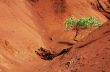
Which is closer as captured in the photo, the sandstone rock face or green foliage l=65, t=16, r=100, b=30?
the sandstone rock face

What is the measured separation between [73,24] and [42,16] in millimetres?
7766

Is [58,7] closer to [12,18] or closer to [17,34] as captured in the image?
[12,18]

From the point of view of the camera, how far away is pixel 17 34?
2739 cm

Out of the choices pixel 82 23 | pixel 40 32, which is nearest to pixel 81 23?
pixel 82 23

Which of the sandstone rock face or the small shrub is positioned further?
the small shrub

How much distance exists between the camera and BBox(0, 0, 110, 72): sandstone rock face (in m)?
13.8

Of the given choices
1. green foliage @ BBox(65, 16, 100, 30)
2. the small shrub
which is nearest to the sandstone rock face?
the small shrub

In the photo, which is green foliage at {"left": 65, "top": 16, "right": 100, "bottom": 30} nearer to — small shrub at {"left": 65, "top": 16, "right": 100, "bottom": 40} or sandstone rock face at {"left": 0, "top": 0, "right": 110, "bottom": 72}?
small shrub at {"left": 65, "top": 16, "right": 100, "bottom": 40}

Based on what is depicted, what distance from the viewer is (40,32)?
3312cm

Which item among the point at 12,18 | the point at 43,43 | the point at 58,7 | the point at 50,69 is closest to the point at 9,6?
the point at 12,18

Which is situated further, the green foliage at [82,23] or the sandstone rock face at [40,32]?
the green foliage at [82,23]

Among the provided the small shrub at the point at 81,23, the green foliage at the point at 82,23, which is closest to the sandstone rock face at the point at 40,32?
the small shrub at the point at 81,23

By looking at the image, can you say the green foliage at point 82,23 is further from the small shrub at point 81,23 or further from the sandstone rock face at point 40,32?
the sandstone rock face at point 40,32

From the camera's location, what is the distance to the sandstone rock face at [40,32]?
13.8m
